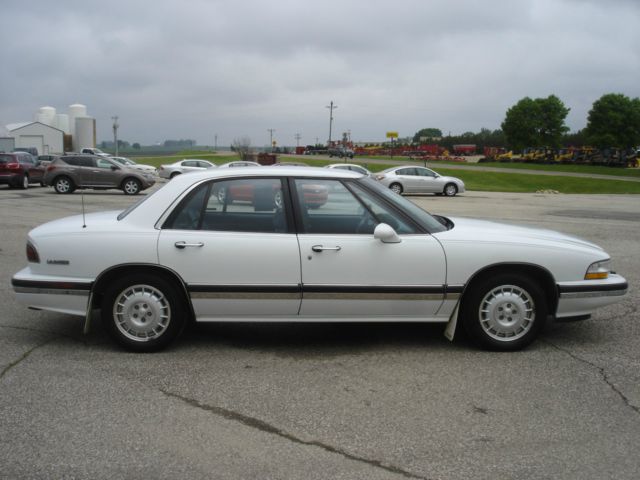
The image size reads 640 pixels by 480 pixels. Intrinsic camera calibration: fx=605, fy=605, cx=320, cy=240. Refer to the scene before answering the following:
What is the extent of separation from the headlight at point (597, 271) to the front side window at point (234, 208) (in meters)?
2.45

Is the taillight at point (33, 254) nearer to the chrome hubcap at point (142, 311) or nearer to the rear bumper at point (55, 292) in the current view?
the rear bumper at point (55, 292)

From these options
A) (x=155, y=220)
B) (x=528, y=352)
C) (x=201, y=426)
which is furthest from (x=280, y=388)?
(x=528, y=352)

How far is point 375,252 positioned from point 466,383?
115 cm

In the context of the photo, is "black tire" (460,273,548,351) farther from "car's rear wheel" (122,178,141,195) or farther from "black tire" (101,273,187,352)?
"car's rear wheel" (122,178,141,195)

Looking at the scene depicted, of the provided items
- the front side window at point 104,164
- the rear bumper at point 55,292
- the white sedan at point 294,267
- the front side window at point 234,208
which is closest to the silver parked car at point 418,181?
the front side window at point 104,164

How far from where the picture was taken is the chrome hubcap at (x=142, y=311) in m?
4.62

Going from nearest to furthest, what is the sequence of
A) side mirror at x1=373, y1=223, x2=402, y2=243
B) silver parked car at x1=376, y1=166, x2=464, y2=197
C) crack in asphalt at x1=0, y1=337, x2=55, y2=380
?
crack in asphalt at x1=0, y1=337, x2=55, y2=380 → side mirror at x1=373, y1=223, x2=402, y2=243 → silver parked car at x1=376, y1=166, x2=464, y2=197

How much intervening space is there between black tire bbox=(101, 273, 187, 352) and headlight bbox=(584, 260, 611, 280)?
321cm

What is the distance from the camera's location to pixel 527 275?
15.8ft

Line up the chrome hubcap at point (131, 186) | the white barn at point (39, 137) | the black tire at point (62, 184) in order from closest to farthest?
the black tire at point (62, 184) < the chrome hubcap at point (131, 186) < the white barn at point (39, 137)

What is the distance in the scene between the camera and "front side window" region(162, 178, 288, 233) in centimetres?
470

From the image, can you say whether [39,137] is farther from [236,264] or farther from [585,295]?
[585,295]

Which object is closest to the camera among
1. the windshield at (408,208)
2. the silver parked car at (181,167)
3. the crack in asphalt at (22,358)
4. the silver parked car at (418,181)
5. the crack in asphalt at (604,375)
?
the crack in asphalt at (604,375)

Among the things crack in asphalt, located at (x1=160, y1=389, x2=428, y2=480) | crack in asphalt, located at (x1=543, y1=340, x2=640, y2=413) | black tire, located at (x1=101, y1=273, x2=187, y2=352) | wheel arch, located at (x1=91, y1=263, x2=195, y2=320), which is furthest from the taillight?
crack in asphalt, located at (x1=543, y1=340, x2=640, y2=413)
